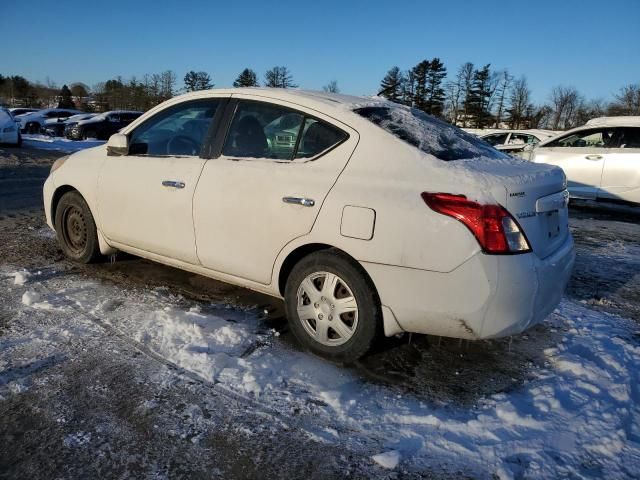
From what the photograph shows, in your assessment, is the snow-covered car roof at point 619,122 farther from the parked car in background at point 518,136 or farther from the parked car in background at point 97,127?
the parked car in background at point 97,127

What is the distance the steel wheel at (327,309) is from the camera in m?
2.91

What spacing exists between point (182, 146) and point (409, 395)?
97.0 inches

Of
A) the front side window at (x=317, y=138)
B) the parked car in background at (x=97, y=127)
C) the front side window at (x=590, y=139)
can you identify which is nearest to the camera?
the front side window at (x=317, y=138)

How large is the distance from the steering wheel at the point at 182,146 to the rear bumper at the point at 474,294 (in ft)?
5.60

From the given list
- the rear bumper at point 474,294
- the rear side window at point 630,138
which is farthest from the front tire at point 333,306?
the rear side window at point 630,138

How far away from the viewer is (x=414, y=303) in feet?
8.75

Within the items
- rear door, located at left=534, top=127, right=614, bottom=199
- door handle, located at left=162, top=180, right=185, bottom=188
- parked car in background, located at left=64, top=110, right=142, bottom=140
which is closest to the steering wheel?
door handle, located at left=162, top=180, right=185, bottom=188

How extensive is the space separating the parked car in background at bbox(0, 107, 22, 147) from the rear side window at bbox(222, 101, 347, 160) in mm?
15930

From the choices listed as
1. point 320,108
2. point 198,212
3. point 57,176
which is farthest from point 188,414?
point 57,176

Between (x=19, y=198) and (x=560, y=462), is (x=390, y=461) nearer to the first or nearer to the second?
(x=560, y=462)

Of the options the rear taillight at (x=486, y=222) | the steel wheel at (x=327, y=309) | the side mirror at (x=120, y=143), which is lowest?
the steel wheel at (x=327, y=309)

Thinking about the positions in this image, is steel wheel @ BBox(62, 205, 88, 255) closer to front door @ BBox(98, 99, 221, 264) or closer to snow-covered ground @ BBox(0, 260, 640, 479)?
front door @ BBox(98, 99, 221, 264)

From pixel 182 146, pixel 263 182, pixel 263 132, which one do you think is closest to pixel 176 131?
pixel 182 146

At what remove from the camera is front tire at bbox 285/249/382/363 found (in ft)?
9.22
